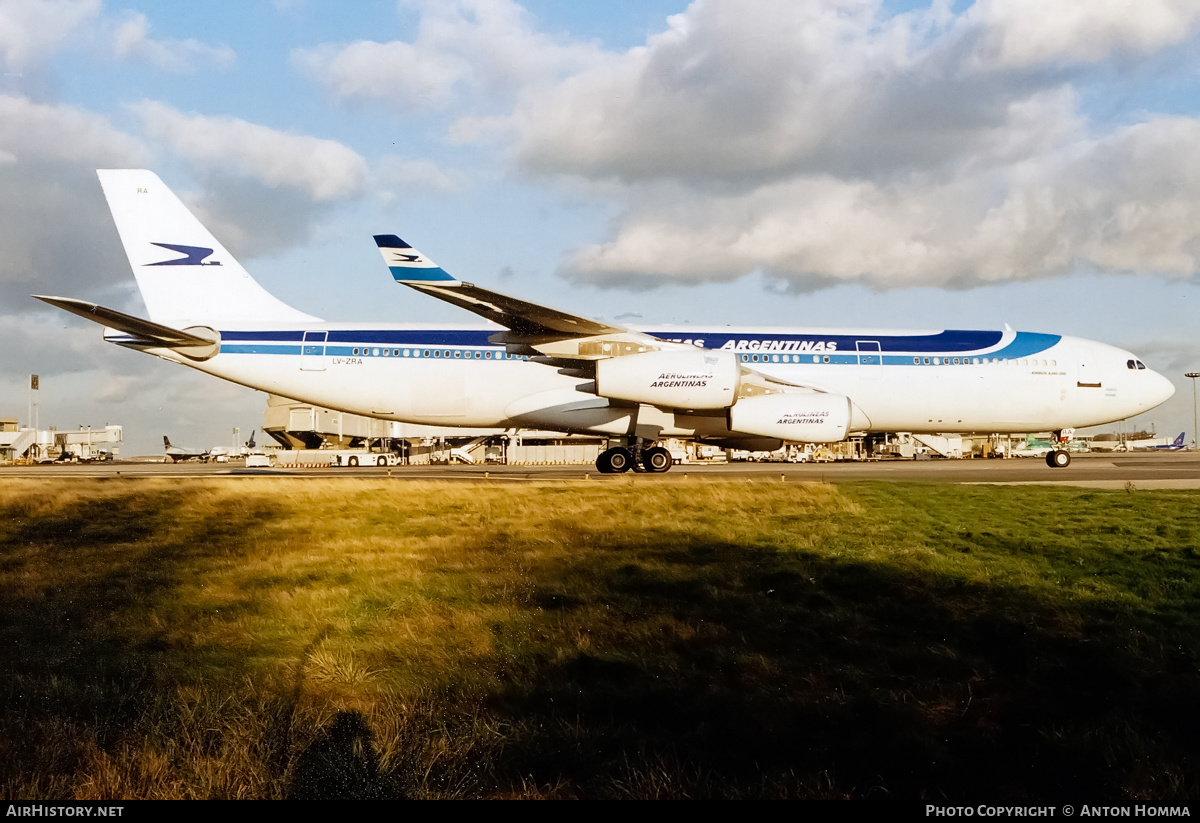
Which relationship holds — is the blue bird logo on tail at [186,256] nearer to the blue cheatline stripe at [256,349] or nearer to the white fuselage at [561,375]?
the white fuselage at [561,375]

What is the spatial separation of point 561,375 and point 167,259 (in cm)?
1143

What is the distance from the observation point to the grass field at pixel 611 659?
17.6 ft

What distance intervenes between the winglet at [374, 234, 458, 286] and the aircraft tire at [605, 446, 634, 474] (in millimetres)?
7184

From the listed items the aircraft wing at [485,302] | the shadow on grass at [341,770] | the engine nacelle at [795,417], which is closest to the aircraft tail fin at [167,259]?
the aircraft wing at [485,302]

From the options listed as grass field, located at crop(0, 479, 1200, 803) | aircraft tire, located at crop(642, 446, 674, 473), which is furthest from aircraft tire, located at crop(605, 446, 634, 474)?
grass field, located at crop(0, 479, 1200, 803)

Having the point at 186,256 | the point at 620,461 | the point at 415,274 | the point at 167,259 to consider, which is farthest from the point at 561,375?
the point at 167,259

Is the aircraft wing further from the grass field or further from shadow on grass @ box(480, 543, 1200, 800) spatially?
shadow on grass @ box(480, 543, 1200, 800)

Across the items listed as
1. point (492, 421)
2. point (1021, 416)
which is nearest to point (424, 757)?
point (492, 421)

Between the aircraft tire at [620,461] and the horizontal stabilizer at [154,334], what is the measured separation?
10.7 meters

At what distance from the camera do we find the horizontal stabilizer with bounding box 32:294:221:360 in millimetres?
19844

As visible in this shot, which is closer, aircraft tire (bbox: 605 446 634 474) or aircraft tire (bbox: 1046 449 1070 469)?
aircraft tire (bbox: 605 446 634 474)

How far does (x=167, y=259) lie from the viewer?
23578 millimetres

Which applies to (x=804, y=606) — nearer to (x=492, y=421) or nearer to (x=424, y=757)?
(x=424, y=757)

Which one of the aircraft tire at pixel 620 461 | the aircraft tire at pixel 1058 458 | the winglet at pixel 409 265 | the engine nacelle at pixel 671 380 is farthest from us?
the aircraft tire at pixel 1058 458
